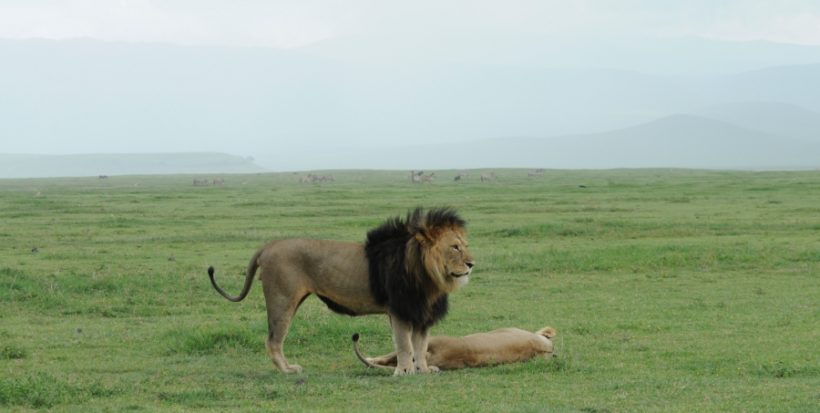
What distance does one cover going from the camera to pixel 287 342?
13.2 metres

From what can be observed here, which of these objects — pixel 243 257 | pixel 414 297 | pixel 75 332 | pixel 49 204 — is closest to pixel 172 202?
pixel 49 204

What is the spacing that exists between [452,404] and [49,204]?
34770 mm

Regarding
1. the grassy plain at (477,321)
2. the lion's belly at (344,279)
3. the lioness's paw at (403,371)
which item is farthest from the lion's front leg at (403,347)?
the lion's belly at (344,279)

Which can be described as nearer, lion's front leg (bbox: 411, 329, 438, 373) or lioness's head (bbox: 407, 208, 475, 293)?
lioness's head (bbox: 407, 208, 475, 293)

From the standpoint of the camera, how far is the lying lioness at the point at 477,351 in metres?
11.4

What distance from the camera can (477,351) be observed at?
37.6ft

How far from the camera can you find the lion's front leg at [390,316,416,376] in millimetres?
11008

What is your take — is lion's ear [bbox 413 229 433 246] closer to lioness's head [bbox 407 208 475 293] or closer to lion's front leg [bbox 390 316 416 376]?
lioness's head [bbox 407 208 475 293]

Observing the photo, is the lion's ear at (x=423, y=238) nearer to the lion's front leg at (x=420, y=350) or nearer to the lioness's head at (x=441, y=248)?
the lioness's head at (x=441, y=248)

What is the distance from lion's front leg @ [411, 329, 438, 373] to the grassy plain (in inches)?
12.3

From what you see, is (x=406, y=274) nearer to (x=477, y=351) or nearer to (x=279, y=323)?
(x=477, y=351)

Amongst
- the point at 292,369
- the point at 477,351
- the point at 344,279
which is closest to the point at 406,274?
the point at 344,279

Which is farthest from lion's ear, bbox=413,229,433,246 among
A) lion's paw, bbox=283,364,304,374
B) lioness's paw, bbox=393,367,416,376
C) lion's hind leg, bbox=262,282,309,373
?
lion's paw, bbox=283,364,304,374

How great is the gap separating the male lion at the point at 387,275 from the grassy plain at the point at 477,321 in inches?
19.9
